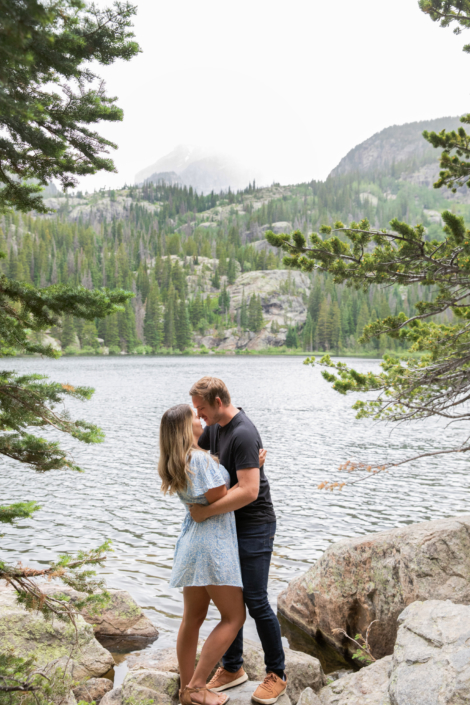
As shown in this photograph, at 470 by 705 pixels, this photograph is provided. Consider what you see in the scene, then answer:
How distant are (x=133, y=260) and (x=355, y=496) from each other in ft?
512

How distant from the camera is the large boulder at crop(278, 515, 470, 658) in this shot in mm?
6164

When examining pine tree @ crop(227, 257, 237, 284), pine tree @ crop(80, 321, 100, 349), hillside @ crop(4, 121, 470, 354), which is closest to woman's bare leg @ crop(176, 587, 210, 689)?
pine tree @ crop(80, 321, 100, 349)

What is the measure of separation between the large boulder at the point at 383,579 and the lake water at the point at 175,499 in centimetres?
99

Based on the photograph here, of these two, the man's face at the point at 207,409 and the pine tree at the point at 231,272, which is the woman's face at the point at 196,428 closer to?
the man's face at the point at 207,409

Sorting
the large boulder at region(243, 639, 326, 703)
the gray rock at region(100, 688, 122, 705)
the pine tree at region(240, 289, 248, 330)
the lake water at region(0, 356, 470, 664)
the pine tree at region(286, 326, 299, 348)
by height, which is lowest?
the lake water at region(0, 356, 470, 664)

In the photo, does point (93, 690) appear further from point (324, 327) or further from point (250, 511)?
point (324, 327)

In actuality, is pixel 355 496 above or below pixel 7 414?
below

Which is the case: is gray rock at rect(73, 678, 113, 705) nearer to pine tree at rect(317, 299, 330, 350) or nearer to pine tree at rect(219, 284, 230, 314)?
pine tree at rect(317, 299, 330, 350)

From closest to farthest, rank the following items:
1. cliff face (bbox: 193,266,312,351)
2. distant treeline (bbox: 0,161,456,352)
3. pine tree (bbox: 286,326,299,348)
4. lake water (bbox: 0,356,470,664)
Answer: lake water (bbox: 0,356,470,664)
distant treeline (bbox: 0,161,456,352)
pine tree (bbox: 286,326,299,348)
cliff face (bbox: 193,266,312,351)

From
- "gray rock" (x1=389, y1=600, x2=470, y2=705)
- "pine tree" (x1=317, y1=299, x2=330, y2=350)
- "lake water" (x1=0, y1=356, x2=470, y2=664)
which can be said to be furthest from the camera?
"pine tree" (x1=317, y1=299, x2=330, y2=350)

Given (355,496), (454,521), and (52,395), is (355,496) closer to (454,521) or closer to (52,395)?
(454,521)

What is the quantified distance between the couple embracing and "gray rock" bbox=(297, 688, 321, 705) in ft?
0.62

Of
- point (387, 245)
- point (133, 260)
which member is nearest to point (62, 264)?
point (133, 260)

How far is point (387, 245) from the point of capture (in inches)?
290
